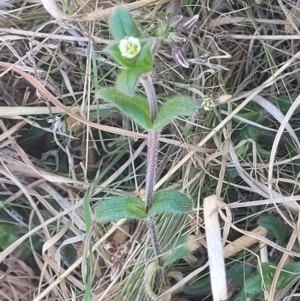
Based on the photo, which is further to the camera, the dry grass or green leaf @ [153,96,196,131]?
the dry grass

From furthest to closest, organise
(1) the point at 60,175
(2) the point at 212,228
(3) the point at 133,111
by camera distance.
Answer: (1) the point at 60,175 < (2) the point at 212,228 < (3) the point at 133,111

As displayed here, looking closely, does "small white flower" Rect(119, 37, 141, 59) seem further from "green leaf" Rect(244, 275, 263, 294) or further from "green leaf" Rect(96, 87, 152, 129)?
"green leaf" Rect(244, 275, 263, 294)

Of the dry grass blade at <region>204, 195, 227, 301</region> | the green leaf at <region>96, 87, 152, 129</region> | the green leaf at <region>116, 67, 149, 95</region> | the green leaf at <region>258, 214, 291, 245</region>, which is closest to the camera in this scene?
the green leaf at <region>116, 67, 149, 95</region>

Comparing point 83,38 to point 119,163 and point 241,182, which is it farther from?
point 241,182

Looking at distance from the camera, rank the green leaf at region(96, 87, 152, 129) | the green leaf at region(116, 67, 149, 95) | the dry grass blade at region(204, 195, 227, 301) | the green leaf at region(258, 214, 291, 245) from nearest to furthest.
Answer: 1. the green leaf at region(116, 67, 149, 95)
2. the green leaf at region(96, 87, 152, 129)
3. the dry grass blade at region(204, 195, 227, 301)
4. the green leaf at region(258, 214, 291, 245)

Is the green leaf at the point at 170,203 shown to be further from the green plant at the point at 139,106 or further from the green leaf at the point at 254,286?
the green leaf at the point at 254,286

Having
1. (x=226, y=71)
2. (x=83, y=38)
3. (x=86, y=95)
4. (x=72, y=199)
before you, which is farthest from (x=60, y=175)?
(x=226, y=71)

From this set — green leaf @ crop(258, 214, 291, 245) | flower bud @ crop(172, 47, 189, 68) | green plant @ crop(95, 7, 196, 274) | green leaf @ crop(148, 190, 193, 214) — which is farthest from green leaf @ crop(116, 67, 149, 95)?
green leaf @ crop(258, 214, 291, 245)
